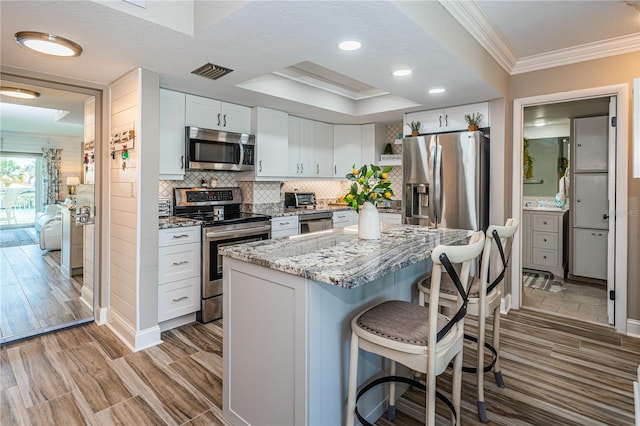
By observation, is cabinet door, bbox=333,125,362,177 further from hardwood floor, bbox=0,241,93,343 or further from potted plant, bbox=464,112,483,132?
hardwood floor, bbox=0,241,93,343

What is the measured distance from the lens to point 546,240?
5027 mm

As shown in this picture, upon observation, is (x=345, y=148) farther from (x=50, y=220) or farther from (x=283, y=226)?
(x=50, y=220)

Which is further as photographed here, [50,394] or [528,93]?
[528,93]

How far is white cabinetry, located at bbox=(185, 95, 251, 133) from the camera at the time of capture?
11.5 feet

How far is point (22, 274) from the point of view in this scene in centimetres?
404

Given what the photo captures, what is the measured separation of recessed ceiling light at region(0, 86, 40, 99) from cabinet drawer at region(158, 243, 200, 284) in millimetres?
1873

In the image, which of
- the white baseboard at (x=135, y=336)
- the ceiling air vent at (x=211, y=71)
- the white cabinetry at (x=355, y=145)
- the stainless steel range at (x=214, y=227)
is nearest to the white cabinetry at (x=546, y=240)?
the white cabinetry at (x=355, y=145)

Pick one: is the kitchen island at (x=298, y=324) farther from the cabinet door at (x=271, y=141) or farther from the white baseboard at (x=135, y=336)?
the cabinet door at (x=271, y=141)

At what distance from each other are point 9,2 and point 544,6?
130 inches

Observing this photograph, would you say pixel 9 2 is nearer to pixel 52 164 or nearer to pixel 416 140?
pixel 52 164

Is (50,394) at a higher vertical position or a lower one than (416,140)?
lower

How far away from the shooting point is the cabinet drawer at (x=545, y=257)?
4.96 m

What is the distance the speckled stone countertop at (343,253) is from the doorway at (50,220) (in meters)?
2.38

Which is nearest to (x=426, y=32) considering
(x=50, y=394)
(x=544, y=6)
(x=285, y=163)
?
(x=544, y=6)
